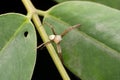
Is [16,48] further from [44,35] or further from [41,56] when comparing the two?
[41,56]

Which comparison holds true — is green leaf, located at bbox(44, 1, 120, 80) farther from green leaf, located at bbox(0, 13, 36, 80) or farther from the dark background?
the dark background

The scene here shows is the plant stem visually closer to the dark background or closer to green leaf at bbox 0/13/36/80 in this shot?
green leaf at bbox 0/13/36/80

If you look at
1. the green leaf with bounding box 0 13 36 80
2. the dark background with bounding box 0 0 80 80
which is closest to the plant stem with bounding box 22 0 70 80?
the green leaf with bounding box 0 13 36 80

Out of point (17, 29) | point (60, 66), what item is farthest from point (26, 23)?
point (60, 66)

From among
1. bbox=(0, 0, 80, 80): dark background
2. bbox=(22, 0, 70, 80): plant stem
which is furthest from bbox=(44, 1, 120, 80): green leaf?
bbox=(0, 0, 80, 80): dark background

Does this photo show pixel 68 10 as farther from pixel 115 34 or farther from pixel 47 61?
pixel 47 61

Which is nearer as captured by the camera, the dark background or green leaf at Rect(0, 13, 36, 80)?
green leaf at Rect(0, 13, 36, 80)
